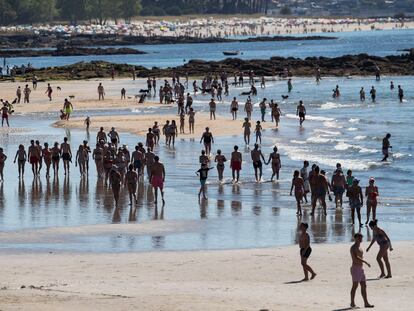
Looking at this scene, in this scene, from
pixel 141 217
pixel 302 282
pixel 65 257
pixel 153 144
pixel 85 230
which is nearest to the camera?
pixel 302 282

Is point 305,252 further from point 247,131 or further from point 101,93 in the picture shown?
point 101,93

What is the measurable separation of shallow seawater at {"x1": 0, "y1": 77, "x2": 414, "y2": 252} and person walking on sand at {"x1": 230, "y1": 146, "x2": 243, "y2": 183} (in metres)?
0.31

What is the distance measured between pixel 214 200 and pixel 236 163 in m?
2.71

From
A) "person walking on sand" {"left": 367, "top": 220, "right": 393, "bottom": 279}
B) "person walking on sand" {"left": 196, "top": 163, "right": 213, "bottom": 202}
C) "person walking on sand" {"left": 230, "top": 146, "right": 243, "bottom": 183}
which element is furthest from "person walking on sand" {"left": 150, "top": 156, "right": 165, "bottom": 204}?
"person walking on sand" {"left": 367, "top": 220, "right": 393, "bottom": 279}

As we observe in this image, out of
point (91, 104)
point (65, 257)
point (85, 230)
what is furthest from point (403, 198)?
point (91, 104)

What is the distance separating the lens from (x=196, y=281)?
19531 mm

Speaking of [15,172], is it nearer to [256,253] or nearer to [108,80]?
[256,253]

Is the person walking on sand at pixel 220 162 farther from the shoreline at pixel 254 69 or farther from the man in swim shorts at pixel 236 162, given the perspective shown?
the shoreline at pixel 254 69

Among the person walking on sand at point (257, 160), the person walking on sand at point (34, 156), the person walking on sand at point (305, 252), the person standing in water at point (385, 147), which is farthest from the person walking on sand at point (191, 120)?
the person walking on sand at point (305, 252)

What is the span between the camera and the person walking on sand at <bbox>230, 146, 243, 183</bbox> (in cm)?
3145

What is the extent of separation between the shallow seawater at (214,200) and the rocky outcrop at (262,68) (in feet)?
122

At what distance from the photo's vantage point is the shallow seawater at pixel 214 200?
24.0m

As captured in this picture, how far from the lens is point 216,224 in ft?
84.5

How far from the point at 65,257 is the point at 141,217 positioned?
195 inches
